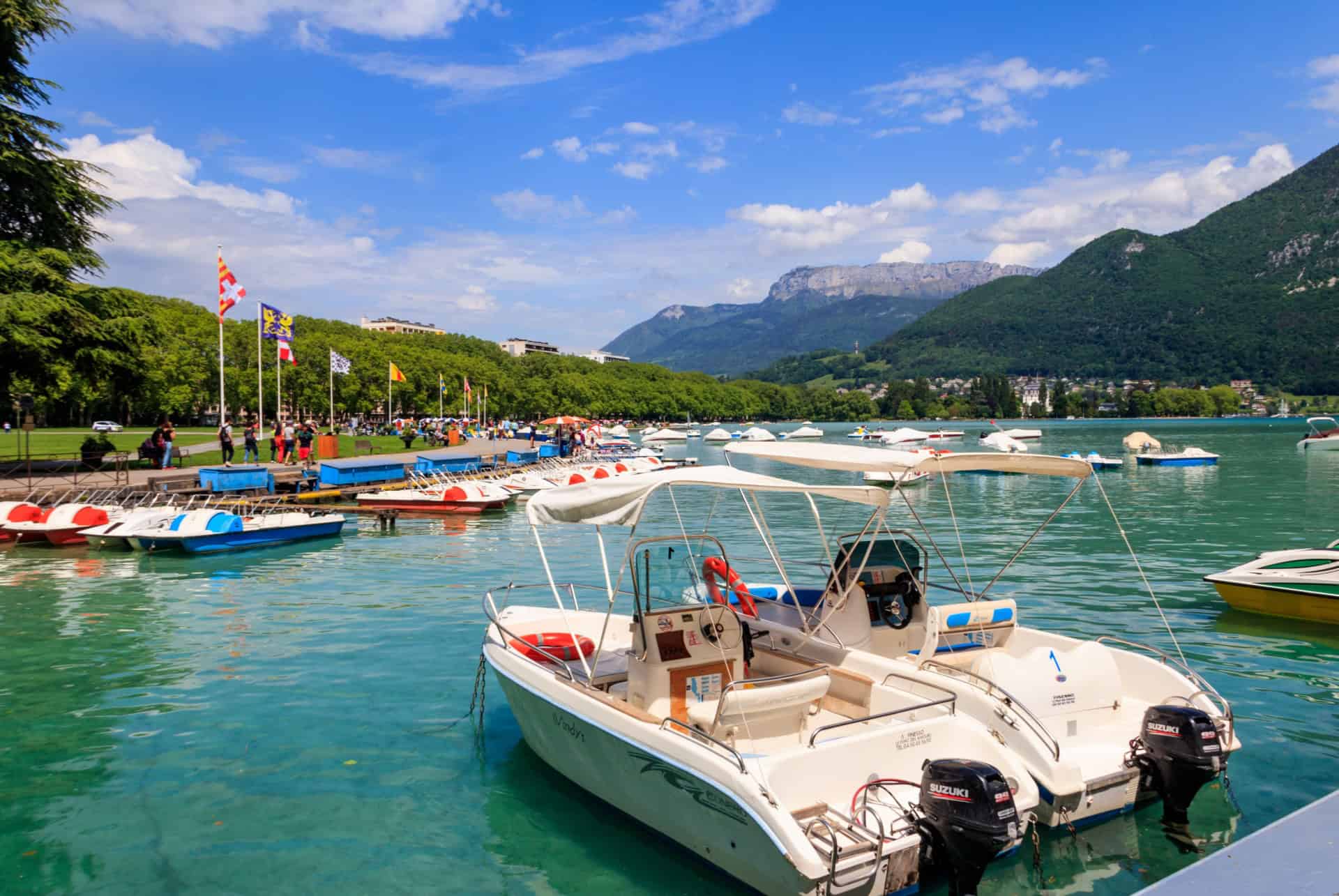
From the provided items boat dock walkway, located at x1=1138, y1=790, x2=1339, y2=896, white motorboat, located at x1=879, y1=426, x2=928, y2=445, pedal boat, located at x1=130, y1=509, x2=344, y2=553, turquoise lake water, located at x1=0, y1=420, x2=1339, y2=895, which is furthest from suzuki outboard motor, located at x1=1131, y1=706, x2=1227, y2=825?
white motorboat, located at x1=879, y1=426, x2=928, y2=445

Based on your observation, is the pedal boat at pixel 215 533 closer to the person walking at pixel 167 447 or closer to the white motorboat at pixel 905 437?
the person walking at pixel 167 447

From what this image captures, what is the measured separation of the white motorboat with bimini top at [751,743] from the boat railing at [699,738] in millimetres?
17

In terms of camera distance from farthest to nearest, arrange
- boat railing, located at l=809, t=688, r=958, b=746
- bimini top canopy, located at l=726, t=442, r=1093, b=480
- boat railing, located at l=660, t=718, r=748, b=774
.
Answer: bimini top canopy, located at l=726, t=442, r=1093, b=480
boat railing, located at l=809, t=688, r=958, b=746
boat railing, located at l=660, t=718, r=748, b=774

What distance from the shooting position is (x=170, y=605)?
17656 millimetres

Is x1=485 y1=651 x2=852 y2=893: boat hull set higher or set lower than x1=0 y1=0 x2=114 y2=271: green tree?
lower

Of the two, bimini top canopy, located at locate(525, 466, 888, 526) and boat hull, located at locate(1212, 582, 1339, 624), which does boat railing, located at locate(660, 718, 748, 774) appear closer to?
bimini top canopy, located at locate(525, 466, 888, 526)

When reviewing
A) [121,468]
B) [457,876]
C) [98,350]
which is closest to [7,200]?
[98,350]

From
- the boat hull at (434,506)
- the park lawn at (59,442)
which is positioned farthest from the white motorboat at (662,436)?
the boat hull at (434,506)

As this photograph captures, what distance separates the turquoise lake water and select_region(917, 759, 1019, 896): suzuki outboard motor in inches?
42.2

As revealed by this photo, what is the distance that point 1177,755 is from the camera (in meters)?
7.30

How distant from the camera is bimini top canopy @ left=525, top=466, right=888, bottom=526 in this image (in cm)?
816

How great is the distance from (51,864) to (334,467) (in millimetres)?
31585

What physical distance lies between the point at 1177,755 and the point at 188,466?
39.9m

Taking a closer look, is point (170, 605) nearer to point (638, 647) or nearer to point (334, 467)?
point (638, 647)
